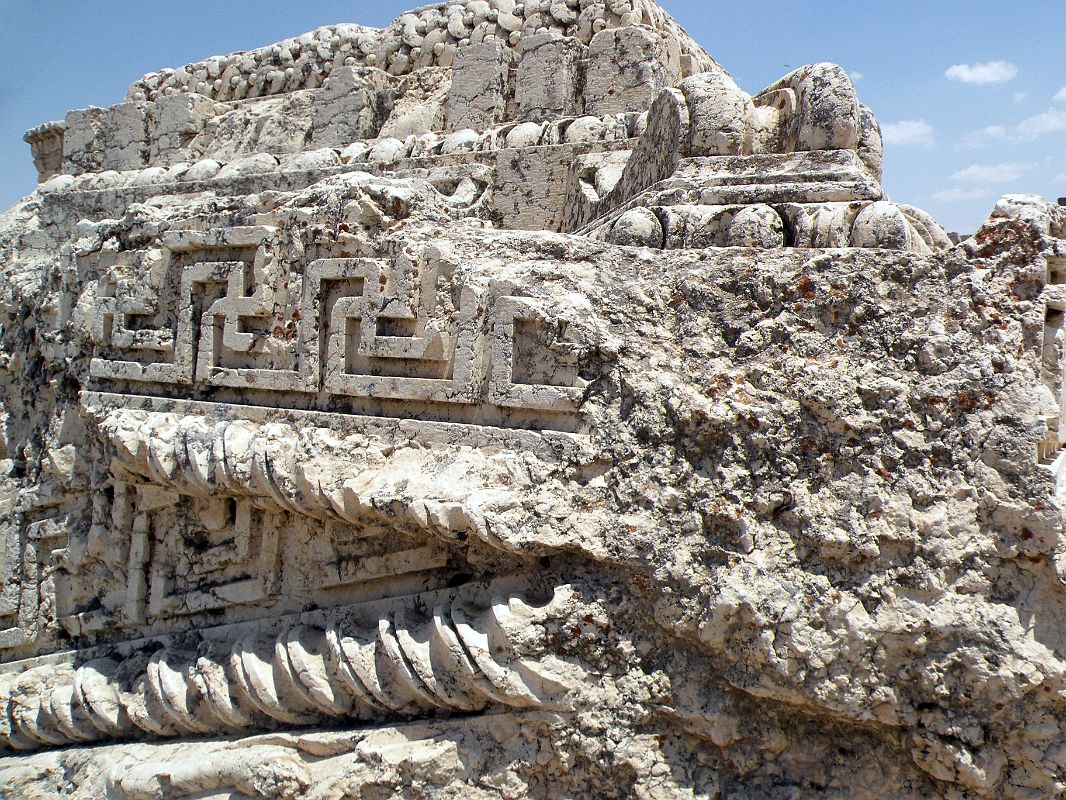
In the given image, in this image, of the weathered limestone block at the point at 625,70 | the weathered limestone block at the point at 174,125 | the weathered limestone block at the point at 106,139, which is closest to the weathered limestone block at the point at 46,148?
the weathered limestone block at the point at 106,139

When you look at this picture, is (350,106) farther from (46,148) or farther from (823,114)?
(823,114)

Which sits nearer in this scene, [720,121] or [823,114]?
[823,114]

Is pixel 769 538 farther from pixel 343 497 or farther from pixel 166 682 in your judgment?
pixel 166 682

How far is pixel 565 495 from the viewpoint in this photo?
92.1 inches

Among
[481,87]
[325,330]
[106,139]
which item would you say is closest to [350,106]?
[481,87]

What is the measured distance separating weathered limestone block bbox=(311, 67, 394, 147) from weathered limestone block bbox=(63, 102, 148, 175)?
1.57 m

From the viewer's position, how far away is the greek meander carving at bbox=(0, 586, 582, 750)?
227 cm

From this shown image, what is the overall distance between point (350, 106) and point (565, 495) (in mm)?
4377

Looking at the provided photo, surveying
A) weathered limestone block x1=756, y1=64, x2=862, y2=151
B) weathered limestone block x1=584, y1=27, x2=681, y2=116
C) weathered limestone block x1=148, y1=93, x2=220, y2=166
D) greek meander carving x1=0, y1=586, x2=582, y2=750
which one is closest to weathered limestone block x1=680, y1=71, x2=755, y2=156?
weathered limestone block x1=756, y1=64, x2=862, y2=151

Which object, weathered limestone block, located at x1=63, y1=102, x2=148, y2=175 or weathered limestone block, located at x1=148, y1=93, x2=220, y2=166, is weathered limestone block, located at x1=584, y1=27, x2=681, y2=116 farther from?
weathered limestone block, located at x1=63, y1=102, x2=148, y2=175

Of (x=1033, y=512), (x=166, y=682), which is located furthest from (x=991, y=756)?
(x=166, y=682)

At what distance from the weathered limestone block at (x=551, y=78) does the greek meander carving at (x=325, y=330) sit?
256 centimetres

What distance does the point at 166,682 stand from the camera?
283 centimetres

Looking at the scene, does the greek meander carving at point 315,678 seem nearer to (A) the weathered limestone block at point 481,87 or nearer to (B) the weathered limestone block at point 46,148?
(A) the weathered limestone block at point 481,87
